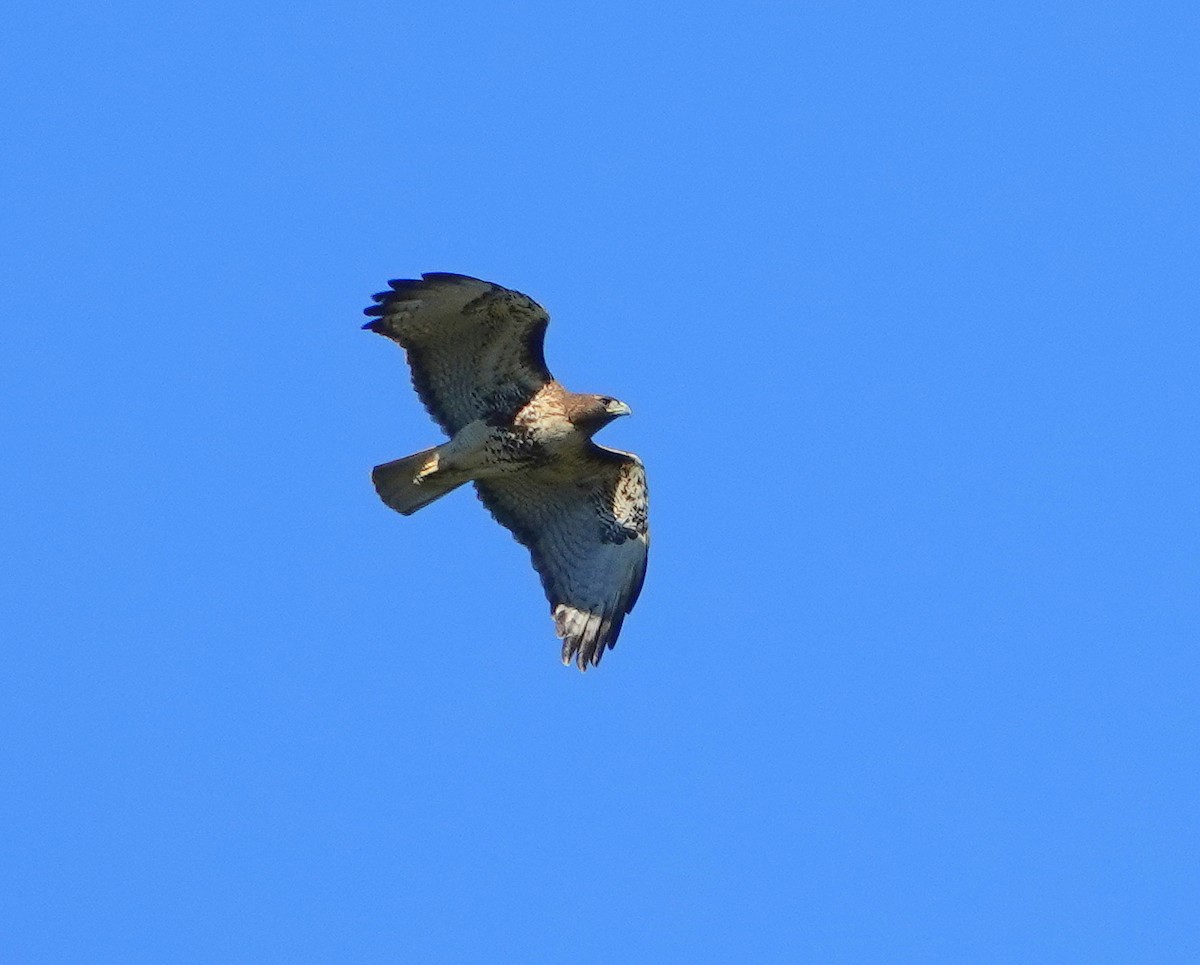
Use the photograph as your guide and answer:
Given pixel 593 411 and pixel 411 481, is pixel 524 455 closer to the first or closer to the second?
pixel 593 411

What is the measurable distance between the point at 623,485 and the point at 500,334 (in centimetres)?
147

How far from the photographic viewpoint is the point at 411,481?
17156 mm

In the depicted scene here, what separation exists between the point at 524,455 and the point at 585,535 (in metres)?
0.89

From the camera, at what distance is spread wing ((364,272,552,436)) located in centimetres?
1658

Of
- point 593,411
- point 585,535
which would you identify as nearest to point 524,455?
point 593,411

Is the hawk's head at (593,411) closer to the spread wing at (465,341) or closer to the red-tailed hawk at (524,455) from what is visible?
the red-tailed hawk at (524,455)

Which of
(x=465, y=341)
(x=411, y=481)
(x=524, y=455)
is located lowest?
(x=411, y=481)

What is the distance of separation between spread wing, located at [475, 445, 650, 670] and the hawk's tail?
51cm

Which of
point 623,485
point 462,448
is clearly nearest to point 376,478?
point 462,448

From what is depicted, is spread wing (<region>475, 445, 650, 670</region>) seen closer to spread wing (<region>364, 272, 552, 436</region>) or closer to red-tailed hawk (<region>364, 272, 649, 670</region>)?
red-tailed hawk (<region>364, 272, 649, 670</region>)

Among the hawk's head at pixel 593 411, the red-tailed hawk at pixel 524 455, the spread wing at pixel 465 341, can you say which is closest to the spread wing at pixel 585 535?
the red-tailed hawk at pixel 524 455

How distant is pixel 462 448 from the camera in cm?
1706

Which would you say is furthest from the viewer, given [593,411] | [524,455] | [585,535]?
[585,535]

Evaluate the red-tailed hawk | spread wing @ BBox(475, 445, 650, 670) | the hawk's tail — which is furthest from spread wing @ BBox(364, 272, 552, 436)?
spread wing @ BBox(475, 445, 650, 670)
